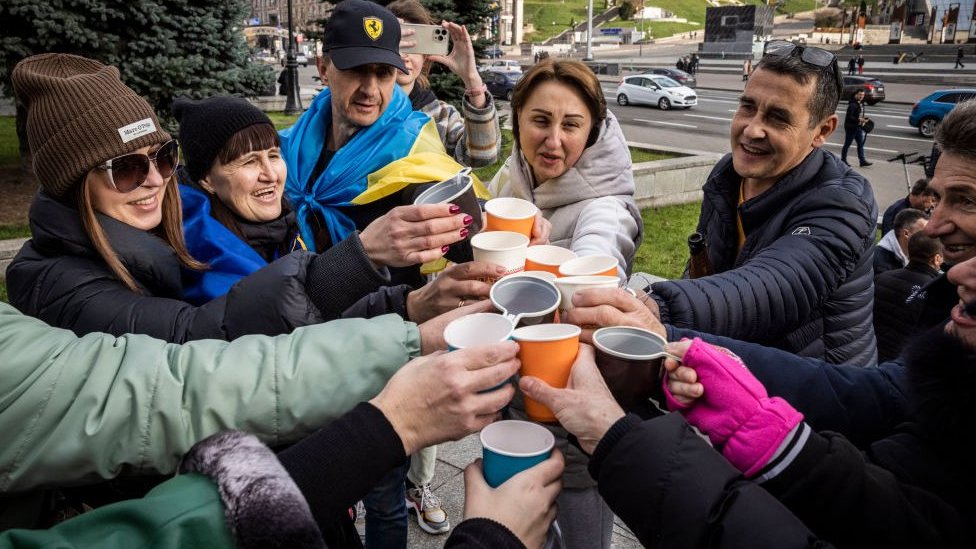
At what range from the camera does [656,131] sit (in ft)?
67.6

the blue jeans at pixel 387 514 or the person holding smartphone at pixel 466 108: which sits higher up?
the person holding smartphone at pixel 466 108

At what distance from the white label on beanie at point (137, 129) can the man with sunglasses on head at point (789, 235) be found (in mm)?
1695

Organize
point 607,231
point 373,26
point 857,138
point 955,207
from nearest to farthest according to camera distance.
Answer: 1. point 955,207
2. point 607,231
3. point 373,26
4. point 857,138

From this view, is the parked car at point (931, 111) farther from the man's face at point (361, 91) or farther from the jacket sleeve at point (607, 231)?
the man's face at point (361, 91)

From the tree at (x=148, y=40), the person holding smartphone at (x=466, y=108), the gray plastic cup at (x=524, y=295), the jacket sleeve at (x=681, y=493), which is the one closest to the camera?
the jacket sleeve at (x=681, y=493)

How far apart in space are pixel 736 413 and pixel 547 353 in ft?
1.42

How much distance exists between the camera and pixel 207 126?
2262 mm

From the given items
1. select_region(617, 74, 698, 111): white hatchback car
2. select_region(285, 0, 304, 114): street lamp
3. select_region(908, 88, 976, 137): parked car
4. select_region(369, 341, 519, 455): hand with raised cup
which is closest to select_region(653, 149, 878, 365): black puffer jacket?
select_region(369, 341, 519, 455): hand with raised cup

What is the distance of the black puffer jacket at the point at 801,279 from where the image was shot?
2.11 metres

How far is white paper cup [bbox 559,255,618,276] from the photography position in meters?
1.77

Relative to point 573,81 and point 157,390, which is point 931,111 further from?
point 157,390

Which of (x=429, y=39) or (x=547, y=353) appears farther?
(x=429, y=39)

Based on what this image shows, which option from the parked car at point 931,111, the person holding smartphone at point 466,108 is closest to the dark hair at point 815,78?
the person holding smartphone at point 466,108

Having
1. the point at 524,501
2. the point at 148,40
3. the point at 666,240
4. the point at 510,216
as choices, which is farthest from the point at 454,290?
the point at 148,40
